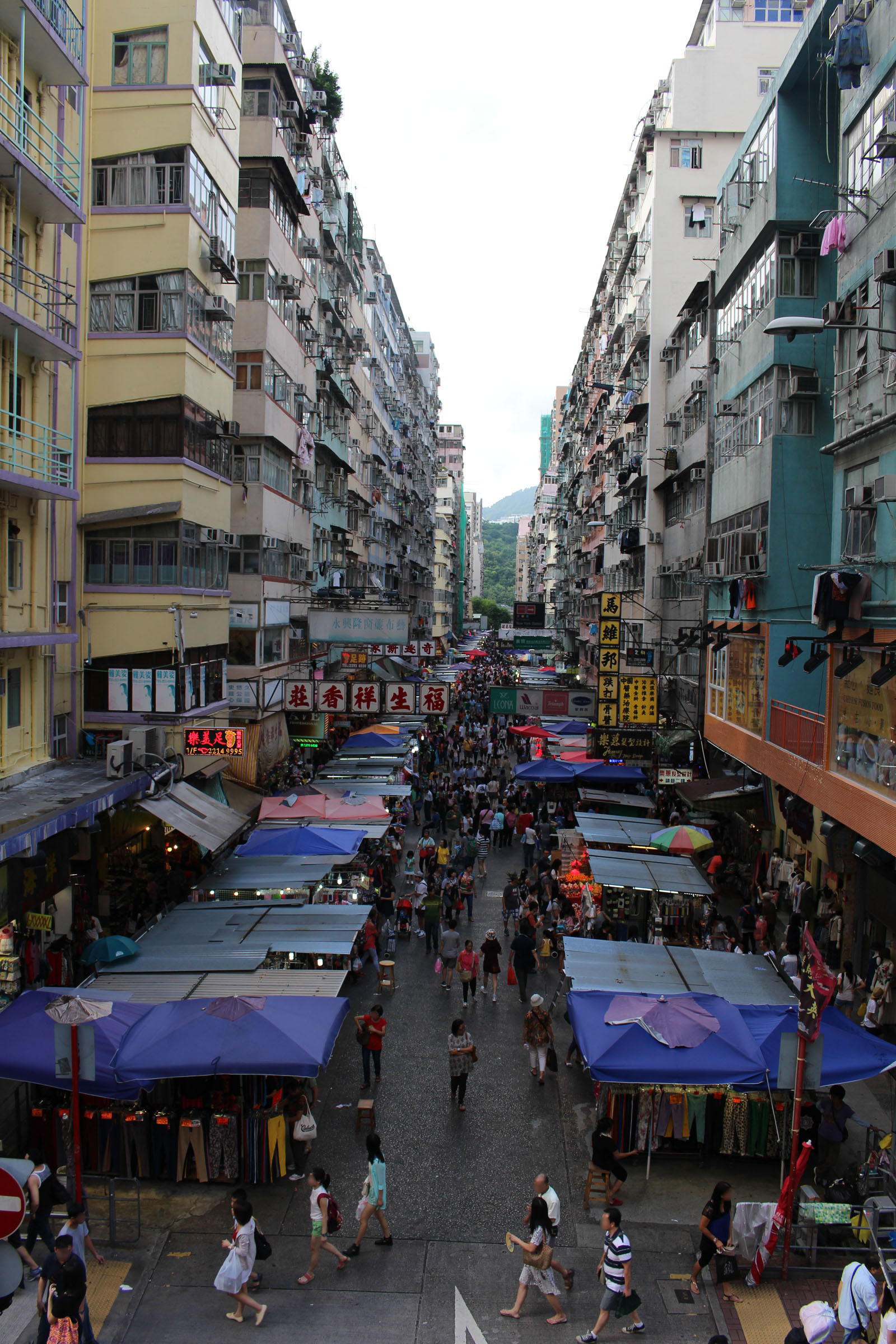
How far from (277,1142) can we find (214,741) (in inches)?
428

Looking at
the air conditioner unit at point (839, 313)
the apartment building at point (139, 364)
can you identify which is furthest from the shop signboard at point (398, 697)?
the air conditioner unit at point (839, 313)

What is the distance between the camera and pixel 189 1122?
10352 millimetres

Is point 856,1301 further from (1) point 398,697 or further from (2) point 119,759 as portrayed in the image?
(1) point 398,697

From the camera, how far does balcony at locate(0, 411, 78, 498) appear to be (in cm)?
1491

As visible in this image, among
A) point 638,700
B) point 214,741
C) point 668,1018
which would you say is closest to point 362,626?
point 214,741

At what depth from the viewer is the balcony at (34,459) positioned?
14.9 metres

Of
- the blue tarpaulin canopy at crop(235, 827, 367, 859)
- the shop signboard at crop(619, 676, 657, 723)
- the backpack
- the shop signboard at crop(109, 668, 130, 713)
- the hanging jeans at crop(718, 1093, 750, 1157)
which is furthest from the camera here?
the shop signboard at crop(619, 676, 657, 723)

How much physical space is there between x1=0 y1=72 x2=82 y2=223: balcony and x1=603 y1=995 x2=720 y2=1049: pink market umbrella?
14.5 m

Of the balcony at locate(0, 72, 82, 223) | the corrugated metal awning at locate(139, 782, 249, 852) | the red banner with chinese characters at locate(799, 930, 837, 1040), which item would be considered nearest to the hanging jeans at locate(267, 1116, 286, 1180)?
the red banner with chinese characters at locate(799, 930, 837, 1040)

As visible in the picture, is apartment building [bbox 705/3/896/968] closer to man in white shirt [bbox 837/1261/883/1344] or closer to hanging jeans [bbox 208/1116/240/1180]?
man in white shirt [bbox 837/1261/883/1344]

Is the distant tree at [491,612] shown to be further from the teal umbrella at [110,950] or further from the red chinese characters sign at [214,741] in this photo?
the teal umbrella at [110,950]

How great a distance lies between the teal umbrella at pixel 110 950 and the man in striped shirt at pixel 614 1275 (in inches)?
290

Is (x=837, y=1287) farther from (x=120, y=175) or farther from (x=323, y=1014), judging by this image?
(x=120, y=175)

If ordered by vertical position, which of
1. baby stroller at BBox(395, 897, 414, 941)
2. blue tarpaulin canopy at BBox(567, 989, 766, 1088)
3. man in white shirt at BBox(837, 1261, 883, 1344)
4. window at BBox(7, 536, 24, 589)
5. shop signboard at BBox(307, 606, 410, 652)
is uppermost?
window at BBox(7, 536, 24, 589)
